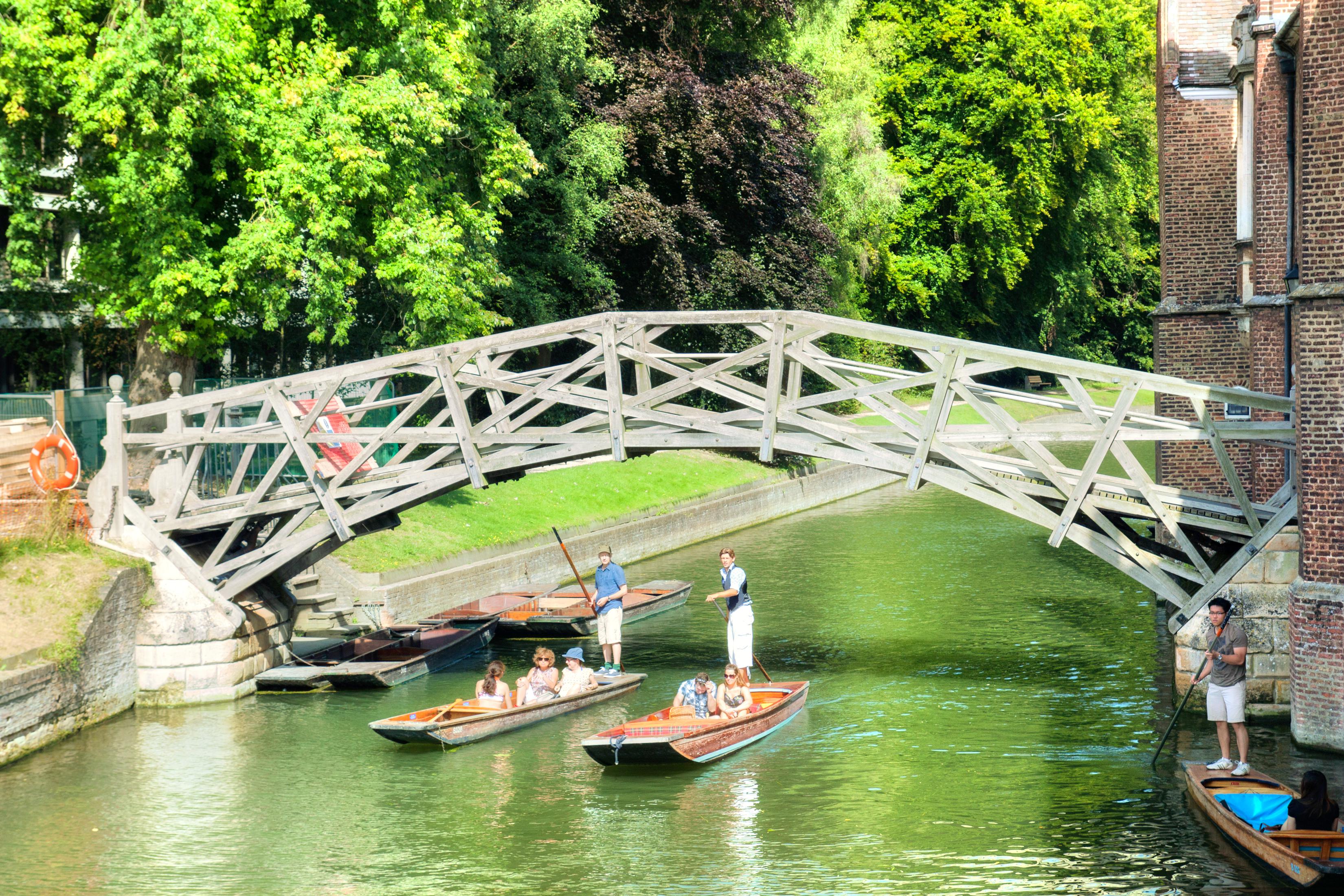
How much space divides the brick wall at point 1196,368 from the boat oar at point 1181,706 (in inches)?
371

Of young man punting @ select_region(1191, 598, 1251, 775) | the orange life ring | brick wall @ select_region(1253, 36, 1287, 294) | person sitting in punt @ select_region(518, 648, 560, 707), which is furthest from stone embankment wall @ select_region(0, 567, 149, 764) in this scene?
brick wall @ select_region(1253, 36, 1287, 294)

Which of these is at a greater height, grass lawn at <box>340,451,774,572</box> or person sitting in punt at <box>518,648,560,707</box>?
grass lawn at <box>340,451,774,572</box>

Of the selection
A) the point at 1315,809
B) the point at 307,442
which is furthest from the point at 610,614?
the point at 1315,809

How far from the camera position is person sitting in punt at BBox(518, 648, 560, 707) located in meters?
16.5

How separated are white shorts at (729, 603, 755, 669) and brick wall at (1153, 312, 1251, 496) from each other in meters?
9.93

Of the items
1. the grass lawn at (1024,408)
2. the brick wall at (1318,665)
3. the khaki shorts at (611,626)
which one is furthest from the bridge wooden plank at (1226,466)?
the grass lawn at (1024,408)

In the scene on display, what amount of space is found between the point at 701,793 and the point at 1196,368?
14.0 metres

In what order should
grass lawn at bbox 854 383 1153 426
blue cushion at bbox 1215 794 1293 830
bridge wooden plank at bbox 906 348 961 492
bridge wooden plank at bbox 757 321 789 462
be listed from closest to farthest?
blue cushion at bbox 1215 794 1293 830 < bridge wooden plank at bbox 906 348 961 492 < bridge wooden plank at bbox 757 321 789 462 < grass lawn at bbox 854 383 1153 426

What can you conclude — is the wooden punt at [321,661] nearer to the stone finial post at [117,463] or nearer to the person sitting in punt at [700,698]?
the stone finial post at [117,463]

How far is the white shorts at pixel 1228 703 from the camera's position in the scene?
13469 mm

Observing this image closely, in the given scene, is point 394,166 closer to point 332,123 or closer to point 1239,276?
point 332,123

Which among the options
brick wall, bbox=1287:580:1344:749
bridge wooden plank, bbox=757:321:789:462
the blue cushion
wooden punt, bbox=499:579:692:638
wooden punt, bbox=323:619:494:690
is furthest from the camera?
wooden punt, bbox=499:579:692:638

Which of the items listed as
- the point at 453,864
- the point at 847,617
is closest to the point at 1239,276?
the point at 847,617

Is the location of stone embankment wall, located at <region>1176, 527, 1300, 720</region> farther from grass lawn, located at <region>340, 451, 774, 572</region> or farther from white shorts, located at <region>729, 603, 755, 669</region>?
grass lawn, located at <region>340, 451, 774, 572</region>
